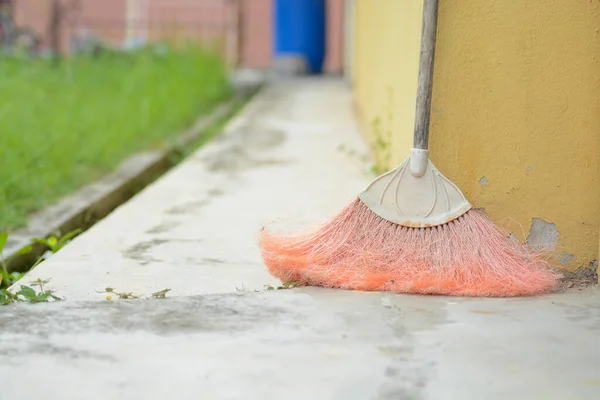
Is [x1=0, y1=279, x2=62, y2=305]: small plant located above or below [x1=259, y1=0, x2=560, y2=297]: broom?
below

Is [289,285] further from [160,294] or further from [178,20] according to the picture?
[178,20]

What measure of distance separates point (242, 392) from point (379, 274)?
0.81 metres

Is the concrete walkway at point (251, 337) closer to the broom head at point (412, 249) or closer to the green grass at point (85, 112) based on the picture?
the broom head at point (412, 249)

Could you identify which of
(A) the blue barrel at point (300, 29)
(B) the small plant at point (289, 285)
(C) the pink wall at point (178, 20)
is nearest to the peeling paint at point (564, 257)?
(B) the small plant at point (289, 285)

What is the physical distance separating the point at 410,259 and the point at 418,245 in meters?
0.05

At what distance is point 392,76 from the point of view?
431cm

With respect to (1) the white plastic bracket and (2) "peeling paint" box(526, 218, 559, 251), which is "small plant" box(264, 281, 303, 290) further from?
(2) "peeling paint" box(526, 218, 559, 251)

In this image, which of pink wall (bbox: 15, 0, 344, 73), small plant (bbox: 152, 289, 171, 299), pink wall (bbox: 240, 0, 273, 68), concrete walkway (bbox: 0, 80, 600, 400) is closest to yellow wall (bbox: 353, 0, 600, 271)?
concrete walkway (bbox: 0, 80, 600, 400)

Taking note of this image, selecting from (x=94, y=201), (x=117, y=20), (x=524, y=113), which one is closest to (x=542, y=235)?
(x=524, y=113)

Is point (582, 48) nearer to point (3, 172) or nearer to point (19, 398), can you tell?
point (19, 398)

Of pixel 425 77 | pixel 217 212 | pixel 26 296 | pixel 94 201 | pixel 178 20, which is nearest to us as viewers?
pixel 26 296

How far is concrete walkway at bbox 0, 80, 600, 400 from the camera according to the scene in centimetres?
187

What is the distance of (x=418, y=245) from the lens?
260 centimetres

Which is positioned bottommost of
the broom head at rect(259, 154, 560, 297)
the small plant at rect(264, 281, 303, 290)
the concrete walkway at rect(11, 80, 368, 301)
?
the concrete walkway at rect(11, 80, 368, 301)
